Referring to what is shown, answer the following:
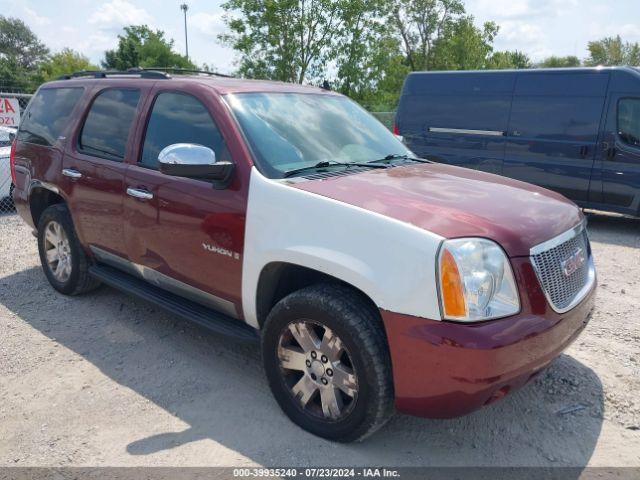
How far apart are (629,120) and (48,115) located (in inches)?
283

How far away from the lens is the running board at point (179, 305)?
3.43m

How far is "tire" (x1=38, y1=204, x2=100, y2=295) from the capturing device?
189 inches

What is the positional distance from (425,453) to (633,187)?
20.7 feet

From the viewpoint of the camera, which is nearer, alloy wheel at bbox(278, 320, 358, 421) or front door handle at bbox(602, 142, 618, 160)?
alloy wheel at bbox(278, 320, 358, 421)

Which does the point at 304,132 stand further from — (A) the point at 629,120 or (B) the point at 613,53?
(B) the point at 613,53

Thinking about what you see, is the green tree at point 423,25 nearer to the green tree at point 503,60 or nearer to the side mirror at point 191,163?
the green tree at point 503,60

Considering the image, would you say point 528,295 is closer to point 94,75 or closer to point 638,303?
point 638,303

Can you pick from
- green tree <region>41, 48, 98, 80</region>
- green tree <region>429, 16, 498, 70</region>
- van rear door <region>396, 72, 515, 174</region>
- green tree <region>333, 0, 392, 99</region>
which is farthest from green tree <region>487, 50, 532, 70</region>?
green tree <region>41, 48, 98, 80</region>

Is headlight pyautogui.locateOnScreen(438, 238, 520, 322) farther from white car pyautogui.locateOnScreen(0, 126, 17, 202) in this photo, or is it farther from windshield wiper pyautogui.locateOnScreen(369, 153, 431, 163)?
white car pyautogui.locateOnScreen(0, 126, 17, 202)

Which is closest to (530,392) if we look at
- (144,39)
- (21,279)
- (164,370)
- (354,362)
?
(354,362)

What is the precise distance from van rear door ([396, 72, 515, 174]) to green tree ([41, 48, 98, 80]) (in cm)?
4807

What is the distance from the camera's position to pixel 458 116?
9.27 m

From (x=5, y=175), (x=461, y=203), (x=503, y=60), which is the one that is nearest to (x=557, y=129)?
(x=461, y=203)

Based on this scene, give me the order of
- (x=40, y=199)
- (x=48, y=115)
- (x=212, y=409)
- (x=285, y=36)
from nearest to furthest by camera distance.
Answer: (x=212, y=409) → (x=48, y=115) → (x=40, y=199) → (x=285, y=36)
